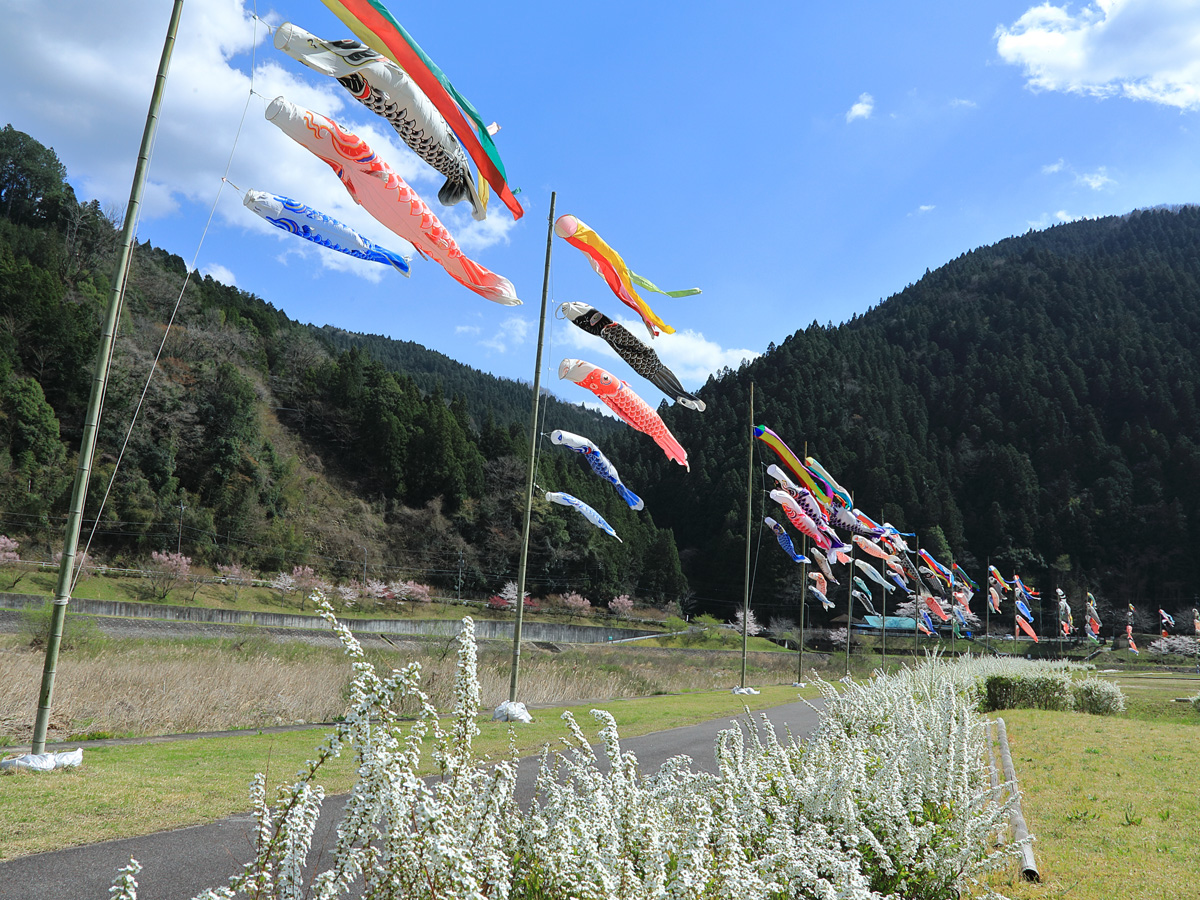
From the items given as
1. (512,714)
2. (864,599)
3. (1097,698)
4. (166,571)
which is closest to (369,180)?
(512,714)

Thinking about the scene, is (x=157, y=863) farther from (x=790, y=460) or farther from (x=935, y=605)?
(x=935, y=605)

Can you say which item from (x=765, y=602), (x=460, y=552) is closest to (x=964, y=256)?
(x=765, y=602)

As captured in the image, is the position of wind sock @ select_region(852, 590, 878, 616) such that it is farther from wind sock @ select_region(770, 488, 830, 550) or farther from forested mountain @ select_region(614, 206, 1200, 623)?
wind sock @ select_region(770, 488, 830, 550)

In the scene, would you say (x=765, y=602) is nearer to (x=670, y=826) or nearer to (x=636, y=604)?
(x=636, y=604)

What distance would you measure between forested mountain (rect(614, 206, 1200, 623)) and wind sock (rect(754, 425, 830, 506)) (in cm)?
5749

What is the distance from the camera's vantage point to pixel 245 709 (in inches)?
499

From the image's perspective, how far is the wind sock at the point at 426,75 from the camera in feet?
25.4

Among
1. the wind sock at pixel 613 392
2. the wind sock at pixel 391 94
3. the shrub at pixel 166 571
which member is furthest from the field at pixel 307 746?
the shrub at pixel 166 571

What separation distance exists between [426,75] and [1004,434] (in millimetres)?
125711

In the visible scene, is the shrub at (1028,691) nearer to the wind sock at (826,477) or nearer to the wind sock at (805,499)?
the wind sock at (805,499)

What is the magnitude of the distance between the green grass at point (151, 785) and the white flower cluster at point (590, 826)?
984mm

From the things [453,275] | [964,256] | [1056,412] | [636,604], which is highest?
[964,256]

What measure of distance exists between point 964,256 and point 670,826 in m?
216

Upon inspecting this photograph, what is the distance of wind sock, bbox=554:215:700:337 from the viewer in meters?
13.3
